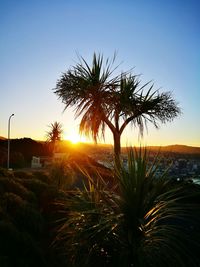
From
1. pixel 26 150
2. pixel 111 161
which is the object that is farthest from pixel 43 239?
pixel 26 150

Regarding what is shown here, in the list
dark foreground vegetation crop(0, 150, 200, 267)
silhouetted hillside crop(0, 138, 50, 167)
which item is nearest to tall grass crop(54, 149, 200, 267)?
dark foreground vegetation crop(0, 150, 200, 267)

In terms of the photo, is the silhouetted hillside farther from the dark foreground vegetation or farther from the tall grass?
the tall grass

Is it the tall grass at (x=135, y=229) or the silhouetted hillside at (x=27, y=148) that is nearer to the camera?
the tall grass at (x=135, y=229)

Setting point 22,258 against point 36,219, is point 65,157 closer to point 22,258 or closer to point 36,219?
point 36,219

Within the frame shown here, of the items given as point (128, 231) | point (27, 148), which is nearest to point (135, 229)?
point (128, 231)

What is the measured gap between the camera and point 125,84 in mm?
6871

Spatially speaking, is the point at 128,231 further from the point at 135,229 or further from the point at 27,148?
the point at 27,148

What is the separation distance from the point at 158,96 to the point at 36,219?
4.51 meters

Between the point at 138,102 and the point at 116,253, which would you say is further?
the point at 138,102

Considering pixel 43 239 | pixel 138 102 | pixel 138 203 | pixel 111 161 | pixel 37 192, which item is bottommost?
pixel 43 239

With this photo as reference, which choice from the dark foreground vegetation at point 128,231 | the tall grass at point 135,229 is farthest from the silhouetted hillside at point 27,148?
the tall grass at point 135,229

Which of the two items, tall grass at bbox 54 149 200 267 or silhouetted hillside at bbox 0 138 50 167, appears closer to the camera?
tall grass at bbox 54 149 200 267

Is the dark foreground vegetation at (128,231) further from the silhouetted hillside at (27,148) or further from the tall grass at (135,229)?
the silhouetted hillside at (27,148)

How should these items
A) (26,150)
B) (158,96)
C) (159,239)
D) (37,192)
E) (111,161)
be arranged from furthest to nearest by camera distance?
(26,150) → (158,96) → (37,192) → (111,161) → (159,239)
